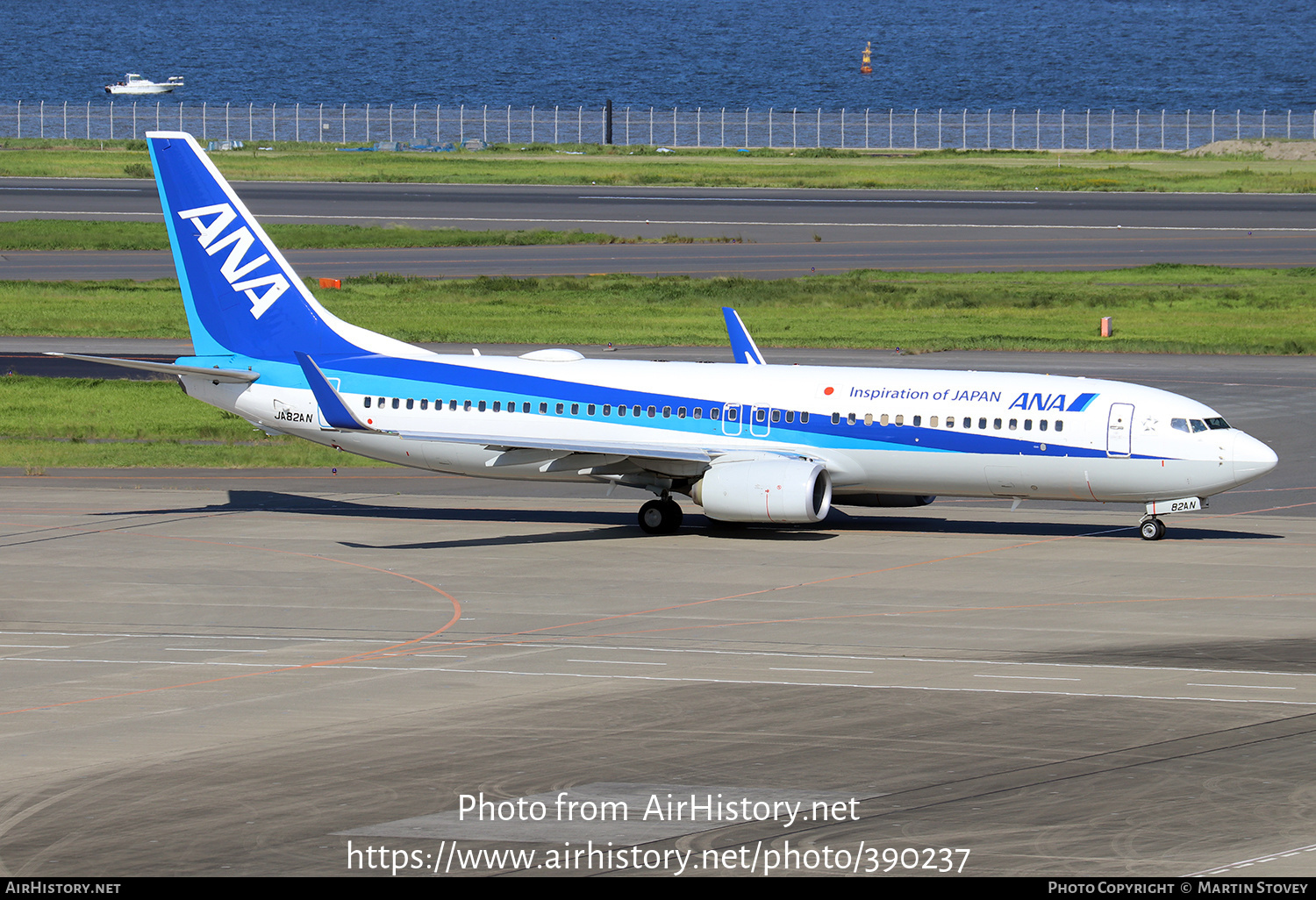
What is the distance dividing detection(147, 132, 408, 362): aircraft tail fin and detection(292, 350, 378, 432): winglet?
270 centimetres

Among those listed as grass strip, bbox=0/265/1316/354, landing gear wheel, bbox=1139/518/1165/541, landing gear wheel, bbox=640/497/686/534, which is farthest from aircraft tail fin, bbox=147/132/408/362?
grass strip, bbox=0/265/1316/354

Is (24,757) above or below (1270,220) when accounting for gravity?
below

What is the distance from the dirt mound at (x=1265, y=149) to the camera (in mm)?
167625

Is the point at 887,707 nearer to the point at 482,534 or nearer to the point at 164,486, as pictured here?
the point at 482,534

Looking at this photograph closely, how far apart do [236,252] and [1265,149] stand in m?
144

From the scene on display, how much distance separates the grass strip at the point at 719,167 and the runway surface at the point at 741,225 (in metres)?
4.76

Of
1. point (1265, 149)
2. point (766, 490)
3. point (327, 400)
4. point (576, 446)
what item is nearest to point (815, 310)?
point (576, 446)

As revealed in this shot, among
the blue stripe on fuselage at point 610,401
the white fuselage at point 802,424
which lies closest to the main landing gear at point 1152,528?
the white fuselage at point 802,424

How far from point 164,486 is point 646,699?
98.8 ft

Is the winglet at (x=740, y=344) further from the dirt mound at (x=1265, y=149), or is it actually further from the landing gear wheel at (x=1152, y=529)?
the dirt mound at (x=1265, y=149)

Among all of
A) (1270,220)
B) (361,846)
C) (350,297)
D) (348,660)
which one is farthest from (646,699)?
(1270,220)

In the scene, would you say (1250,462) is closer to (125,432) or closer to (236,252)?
(236,252)

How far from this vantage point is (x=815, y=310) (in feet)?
292

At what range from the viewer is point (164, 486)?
5381 centimetres
